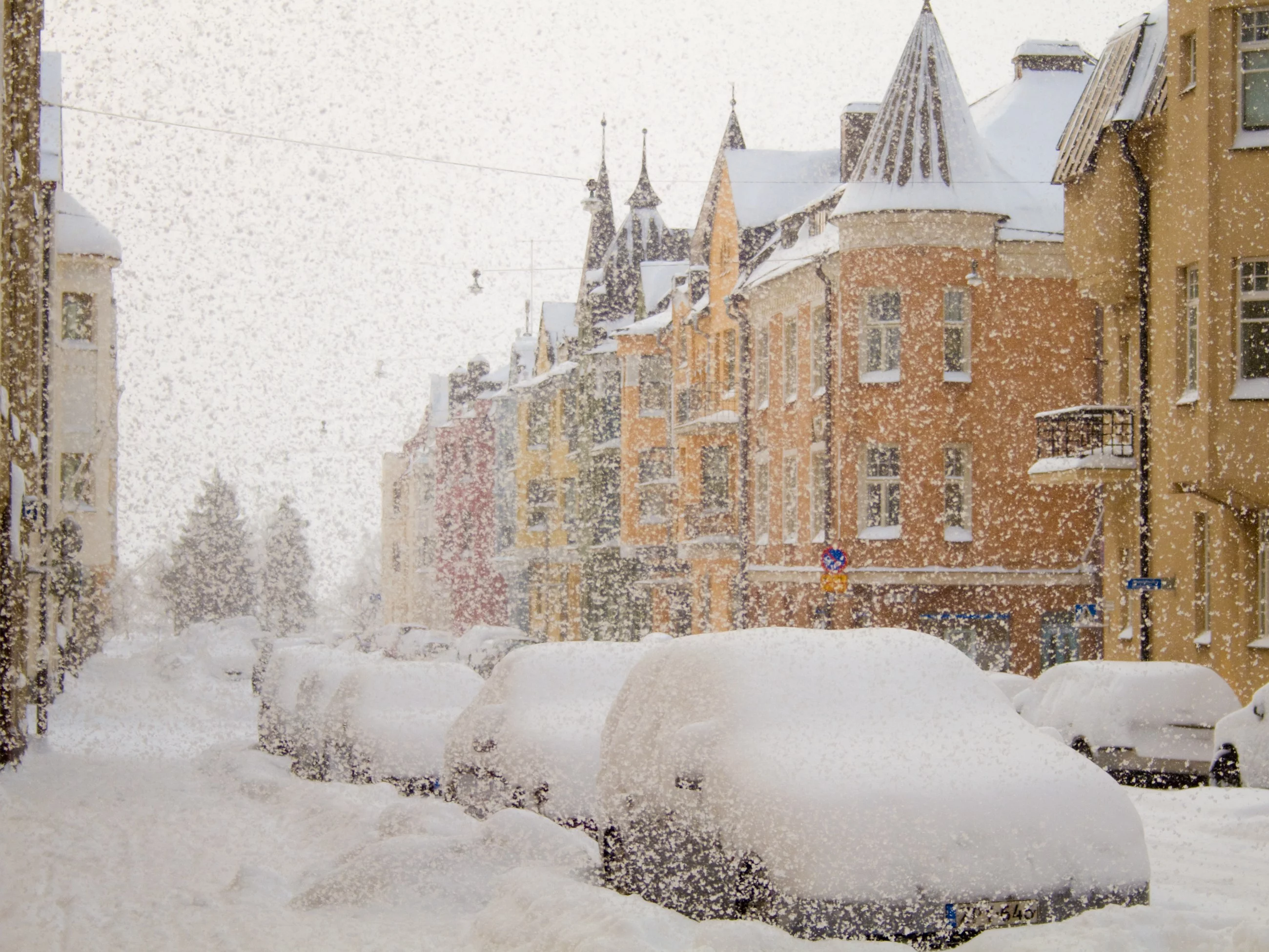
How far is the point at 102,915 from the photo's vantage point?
934 cm

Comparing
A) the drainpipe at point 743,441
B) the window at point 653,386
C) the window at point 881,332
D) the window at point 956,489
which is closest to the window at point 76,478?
the window at point 653,386

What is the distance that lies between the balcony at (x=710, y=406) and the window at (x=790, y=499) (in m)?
3.40

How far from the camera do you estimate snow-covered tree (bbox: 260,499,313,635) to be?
381ft

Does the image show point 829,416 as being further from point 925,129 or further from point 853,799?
point 853,799

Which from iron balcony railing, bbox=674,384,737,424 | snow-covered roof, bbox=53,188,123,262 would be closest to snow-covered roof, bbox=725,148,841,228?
iron balcony railing, bbox=674,384,737,424

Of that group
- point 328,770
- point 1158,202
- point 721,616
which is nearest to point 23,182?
point 328,770

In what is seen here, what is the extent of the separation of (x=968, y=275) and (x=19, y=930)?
2518 cm

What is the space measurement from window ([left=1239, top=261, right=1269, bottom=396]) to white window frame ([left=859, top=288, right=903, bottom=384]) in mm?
10782

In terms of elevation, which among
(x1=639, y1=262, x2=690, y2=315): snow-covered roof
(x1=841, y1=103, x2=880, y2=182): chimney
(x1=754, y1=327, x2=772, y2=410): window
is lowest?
(x1=754, y1=327, x2=772, y2=410): window

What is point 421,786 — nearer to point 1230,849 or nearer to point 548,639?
point 1230,849

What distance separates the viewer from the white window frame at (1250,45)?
21.7 meters

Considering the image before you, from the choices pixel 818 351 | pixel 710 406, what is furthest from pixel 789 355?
pixel 710 406

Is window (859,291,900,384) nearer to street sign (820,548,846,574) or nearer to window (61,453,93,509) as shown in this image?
street sign (820,548,846,574)

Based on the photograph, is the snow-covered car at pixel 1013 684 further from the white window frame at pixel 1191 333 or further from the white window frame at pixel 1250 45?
the white window frame at pixel 1250 45
